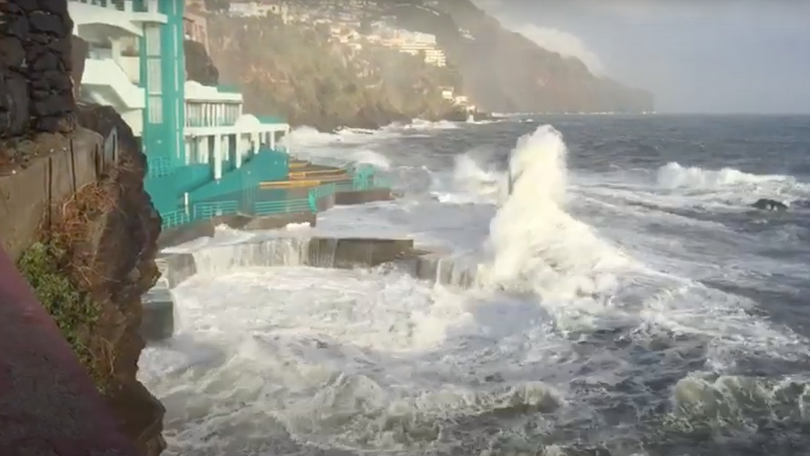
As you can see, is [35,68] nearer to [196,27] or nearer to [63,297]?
[63,297]

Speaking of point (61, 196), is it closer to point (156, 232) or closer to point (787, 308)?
point (156, 232)

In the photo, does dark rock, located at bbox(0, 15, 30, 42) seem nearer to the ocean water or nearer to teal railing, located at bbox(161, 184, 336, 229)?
the ocean water

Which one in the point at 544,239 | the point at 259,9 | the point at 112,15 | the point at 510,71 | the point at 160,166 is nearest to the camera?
the point at 112,15

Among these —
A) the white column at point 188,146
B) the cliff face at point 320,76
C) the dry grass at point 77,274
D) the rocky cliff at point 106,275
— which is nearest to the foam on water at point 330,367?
the rocky cliff at point 106,275

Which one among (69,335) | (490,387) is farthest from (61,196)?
(490,387)

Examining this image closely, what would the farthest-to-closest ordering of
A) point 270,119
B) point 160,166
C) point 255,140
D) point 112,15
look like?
1. point 270,119
2. point 255,140
3. point 160,166
4. point 112,15

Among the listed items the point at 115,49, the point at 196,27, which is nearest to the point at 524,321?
the point at 115,49

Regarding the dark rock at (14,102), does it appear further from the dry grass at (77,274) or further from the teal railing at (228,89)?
the teal railing at (228,89)
